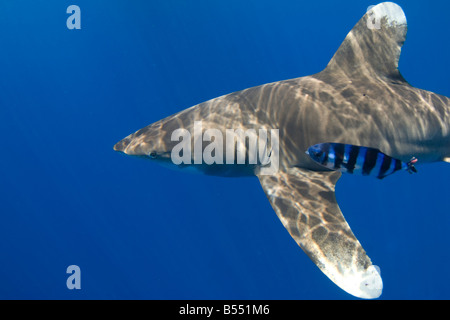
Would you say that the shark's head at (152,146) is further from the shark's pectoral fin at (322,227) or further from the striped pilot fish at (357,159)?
the striped pilot fish at (357,159)

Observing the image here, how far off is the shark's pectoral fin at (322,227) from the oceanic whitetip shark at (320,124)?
0.02 metres

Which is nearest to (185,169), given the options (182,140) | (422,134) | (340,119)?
(182,140)

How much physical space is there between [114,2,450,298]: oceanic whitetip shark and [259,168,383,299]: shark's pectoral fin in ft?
0.06

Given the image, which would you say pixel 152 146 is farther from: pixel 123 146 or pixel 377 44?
pixel 377 44

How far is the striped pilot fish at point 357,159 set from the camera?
299cm

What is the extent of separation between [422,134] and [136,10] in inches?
1106

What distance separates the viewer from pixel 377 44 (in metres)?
5.05

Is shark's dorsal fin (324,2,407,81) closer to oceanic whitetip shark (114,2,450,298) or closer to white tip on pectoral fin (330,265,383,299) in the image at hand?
oceanic whitetip shark (114,2,450,298)

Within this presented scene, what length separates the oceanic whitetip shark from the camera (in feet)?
14.6

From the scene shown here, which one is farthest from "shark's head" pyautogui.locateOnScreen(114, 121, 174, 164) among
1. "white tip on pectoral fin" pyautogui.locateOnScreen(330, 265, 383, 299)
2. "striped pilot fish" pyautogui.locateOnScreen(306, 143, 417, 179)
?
"white tip on pectoral fin" pyautogui.locateOnScreen(330, 265, 383, 299)

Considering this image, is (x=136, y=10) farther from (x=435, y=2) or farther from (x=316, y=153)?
(x=316, y=153)

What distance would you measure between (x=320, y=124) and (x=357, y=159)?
5.18 feet
